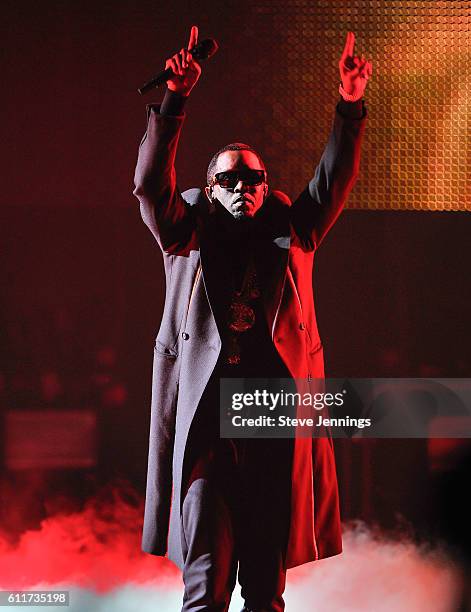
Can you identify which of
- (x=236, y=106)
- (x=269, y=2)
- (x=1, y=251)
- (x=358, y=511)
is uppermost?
(x=269, y=2)

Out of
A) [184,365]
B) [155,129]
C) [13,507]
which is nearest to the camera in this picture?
[155,129]

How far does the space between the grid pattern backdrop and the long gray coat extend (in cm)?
60

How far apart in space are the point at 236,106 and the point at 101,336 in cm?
87

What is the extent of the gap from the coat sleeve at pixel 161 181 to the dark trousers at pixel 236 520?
0.55m

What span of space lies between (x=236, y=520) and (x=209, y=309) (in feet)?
1.74

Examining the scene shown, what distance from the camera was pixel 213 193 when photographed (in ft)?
6.81

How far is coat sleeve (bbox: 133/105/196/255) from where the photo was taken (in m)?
1.86

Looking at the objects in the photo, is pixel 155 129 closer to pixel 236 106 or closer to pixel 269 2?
pixel 236 106

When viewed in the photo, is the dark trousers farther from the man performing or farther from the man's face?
the man's face

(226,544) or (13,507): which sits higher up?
(13,507)

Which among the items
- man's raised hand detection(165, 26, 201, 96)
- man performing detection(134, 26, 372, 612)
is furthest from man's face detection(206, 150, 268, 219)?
man's raised hand detection(165, 26, 201, 96)

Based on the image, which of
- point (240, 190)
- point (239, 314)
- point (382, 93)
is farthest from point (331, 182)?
point (382, 93)

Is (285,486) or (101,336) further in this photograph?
(101,336)

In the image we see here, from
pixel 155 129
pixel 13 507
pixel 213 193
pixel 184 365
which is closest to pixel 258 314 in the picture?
pixel 184 365
